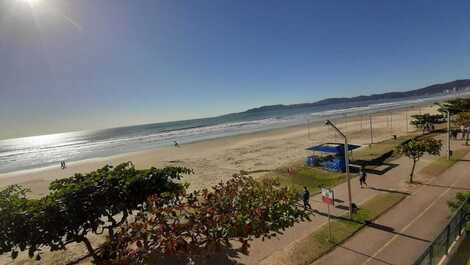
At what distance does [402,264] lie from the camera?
30.3ft

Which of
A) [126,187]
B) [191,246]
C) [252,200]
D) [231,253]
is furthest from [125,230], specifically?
[231,253]

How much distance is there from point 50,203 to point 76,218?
0.91m

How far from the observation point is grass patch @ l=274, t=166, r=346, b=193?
1961cm

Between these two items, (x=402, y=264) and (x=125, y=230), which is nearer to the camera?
(x=125, y=230)

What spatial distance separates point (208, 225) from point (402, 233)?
10.2m

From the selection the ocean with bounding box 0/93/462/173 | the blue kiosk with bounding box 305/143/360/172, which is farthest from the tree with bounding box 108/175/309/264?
the ocean with bounding box 0/93/462/173

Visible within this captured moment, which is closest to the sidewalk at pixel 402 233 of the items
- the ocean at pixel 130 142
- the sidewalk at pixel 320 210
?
the sidewalk at pixel 320 210

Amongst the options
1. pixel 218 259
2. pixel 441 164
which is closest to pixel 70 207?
pixel 218 259

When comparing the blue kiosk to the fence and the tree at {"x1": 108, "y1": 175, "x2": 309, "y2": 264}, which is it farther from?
the tree at {"x1": 108, "y1": 175, "x2": 309, "y2": 264}

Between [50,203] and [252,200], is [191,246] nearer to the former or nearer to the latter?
[252,200]

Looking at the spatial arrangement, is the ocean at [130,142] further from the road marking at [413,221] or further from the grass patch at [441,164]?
the road marking at [413,221]

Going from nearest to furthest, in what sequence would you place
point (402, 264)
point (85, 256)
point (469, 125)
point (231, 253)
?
point (402, 264), point (231, 253), point (85, 256), point (469, 125)

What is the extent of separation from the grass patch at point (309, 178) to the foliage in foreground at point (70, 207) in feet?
39.7

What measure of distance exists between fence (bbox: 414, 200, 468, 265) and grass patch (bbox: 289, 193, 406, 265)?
371 centimetres
